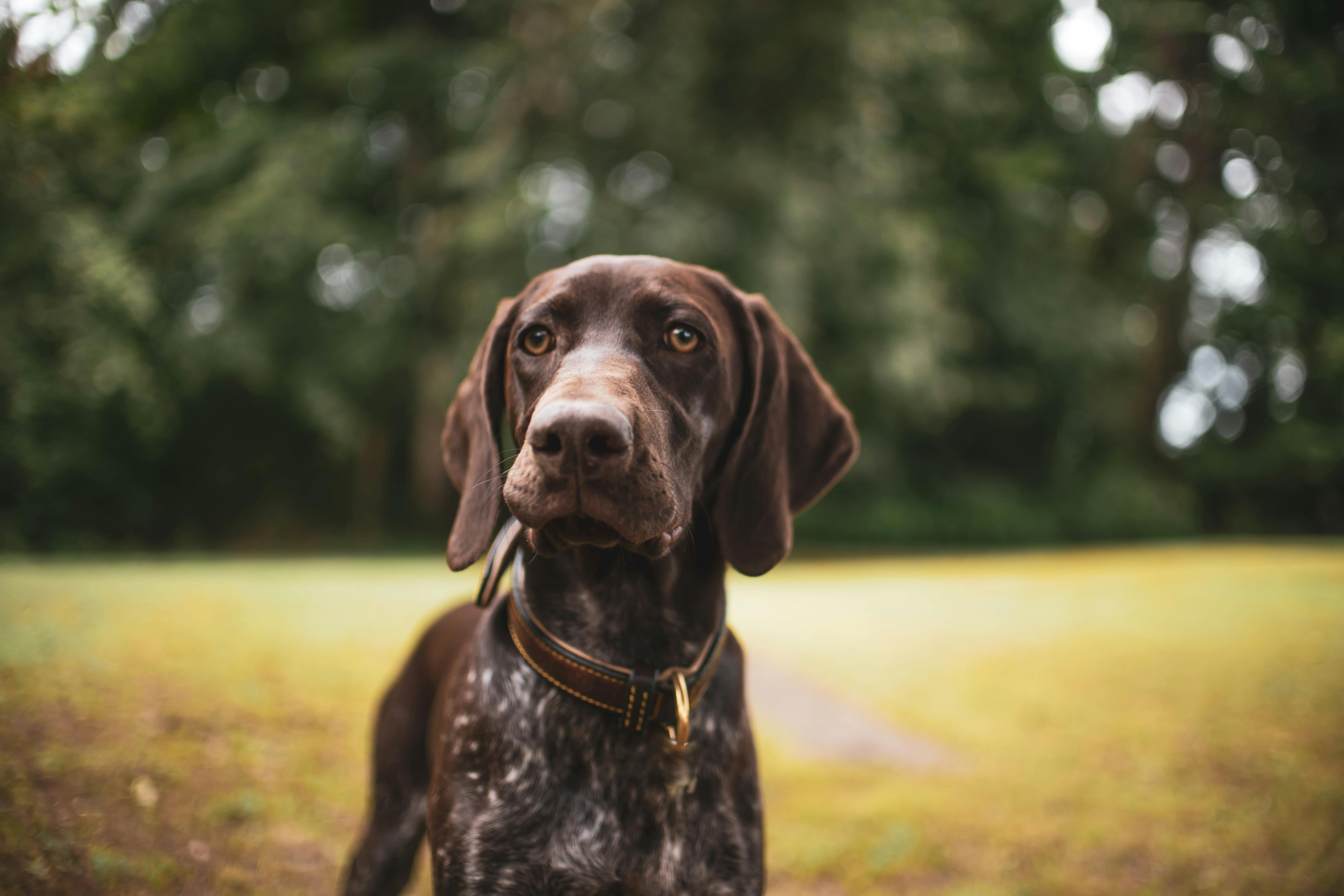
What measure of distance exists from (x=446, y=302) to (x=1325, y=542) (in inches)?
659

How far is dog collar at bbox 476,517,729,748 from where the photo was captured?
2148 millimetres

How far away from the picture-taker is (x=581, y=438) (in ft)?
5.98

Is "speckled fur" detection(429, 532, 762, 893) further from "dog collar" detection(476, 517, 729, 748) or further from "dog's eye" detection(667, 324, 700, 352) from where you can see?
"dog's eye" detection(667, 324, 700, 352)

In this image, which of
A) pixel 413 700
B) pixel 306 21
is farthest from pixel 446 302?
pixel 413 700

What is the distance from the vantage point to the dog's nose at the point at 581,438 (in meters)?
1.81

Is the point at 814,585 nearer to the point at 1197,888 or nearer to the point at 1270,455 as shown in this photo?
the point at 1197,888

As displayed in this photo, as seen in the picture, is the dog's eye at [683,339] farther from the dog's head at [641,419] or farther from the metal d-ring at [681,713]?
the metal d-ring at [681,713]

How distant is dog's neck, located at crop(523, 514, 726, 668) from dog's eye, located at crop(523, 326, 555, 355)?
1.86 ft

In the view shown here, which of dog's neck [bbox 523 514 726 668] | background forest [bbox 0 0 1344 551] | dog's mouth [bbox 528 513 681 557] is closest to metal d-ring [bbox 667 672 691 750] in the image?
dog's neck [bbox 523 514 726 668]

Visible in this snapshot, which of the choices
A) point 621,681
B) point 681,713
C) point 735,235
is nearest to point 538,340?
point 621,681

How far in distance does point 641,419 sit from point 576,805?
3.40ft

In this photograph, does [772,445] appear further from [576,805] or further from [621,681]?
[576,805]

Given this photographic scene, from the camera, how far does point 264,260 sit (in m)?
12.8

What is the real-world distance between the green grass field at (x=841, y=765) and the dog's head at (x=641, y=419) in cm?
174
